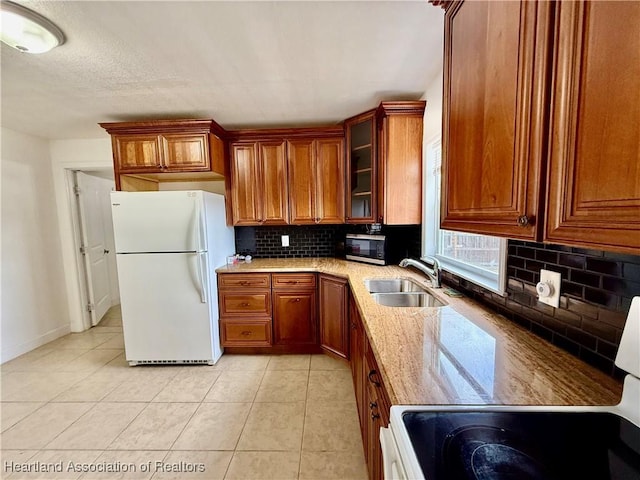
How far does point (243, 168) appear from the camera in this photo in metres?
2.81

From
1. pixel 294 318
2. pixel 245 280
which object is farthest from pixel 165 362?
pixel 294 318

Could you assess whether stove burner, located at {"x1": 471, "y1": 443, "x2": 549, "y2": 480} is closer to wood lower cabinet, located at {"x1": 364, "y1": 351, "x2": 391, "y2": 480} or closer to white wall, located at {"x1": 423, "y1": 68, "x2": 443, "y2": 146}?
wood lower cabinet, located at {"x1": 364, "y1": 351, "x2": 391, "y2": 480}

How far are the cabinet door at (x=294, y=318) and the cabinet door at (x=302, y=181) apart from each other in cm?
79

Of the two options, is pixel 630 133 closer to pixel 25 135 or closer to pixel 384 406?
pixel 384 406

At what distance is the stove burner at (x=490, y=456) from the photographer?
20.7 inches

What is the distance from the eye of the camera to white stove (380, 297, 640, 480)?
0.54 m

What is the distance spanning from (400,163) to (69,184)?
3.80 meters

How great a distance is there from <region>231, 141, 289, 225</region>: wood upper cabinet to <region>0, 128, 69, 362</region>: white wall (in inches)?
88.0

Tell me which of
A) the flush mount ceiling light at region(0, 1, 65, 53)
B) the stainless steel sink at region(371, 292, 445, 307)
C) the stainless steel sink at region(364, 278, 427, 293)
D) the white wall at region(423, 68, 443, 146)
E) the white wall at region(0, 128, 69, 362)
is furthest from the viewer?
the white wall at region(0, 128, 69, 362)

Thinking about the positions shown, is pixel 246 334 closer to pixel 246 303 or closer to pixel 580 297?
pixel 246 303

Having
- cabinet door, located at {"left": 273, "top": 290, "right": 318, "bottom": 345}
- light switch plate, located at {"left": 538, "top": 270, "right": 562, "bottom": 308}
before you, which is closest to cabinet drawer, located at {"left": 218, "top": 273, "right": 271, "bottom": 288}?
cabinet door, located at {"left": 273, "top": 290, "right": 318, "bottom": 345}

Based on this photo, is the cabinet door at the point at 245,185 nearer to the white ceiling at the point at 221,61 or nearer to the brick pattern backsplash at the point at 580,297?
the white ceiling at the point at 221,61

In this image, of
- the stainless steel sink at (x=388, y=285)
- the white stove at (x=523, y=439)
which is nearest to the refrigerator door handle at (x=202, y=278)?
the stainless steel sink at (x=388, y=285)

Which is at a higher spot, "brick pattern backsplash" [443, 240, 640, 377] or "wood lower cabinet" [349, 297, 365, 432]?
"brick pattern backsplash" [443, 240, 640, 377]
